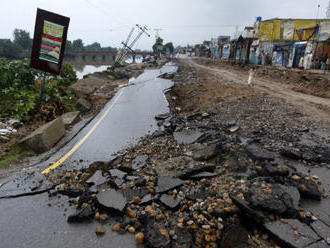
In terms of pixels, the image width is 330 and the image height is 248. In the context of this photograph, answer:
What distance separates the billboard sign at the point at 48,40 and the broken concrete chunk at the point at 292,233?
10.3 metres

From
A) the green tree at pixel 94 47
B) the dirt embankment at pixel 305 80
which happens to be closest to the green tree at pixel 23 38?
the green tree at pixel 94 47

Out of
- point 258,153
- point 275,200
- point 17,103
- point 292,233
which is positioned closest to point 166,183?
point 275,200

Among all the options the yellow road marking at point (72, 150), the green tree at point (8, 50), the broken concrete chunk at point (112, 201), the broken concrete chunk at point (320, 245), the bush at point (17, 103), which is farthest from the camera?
the green tree at point (8, 50)

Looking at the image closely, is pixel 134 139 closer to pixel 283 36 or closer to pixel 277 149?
pixel 277 149

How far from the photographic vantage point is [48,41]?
1000cm

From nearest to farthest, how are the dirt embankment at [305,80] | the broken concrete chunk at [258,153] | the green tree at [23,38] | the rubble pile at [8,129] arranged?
the broken concrete chunk at [258,153], the rubble pile at [8,129], the dirt embankment at [305,80], the green tree at [23,38]

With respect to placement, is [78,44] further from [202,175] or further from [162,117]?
[202,175]

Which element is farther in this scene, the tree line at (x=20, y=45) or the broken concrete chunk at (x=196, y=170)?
the tree line at (x=20, y=45)

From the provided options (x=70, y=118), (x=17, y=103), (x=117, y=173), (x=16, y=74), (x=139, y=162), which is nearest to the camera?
(x=117, y=173)

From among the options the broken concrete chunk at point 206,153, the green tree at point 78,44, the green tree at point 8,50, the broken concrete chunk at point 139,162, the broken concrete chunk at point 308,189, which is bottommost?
the broken concrete chunk at point 139,162

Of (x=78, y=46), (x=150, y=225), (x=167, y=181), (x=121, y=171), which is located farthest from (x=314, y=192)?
(x=78, y=46)

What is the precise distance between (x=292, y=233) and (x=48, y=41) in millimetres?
10810

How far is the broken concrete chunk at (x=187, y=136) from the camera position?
6566mm

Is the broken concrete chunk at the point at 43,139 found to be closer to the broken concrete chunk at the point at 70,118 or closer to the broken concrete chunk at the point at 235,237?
the broken concrete chunk at the point at 70,118
